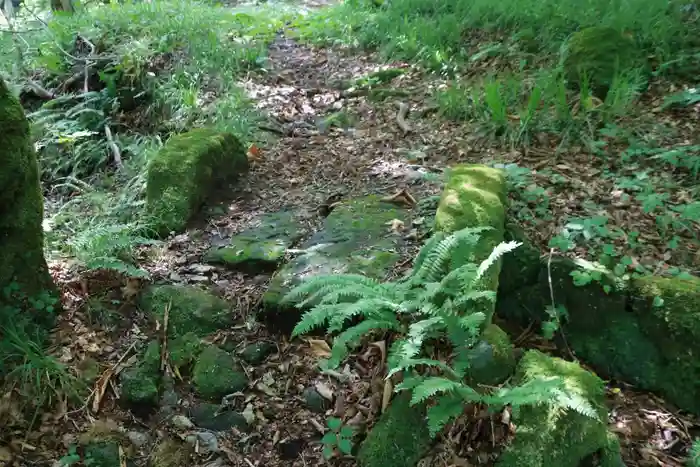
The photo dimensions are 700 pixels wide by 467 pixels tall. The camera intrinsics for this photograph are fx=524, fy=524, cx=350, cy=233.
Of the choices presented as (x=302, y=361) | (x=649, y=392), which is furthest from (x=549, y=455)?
(x=302, y=361)

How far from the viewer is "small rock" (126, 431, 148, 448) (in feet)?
9.18

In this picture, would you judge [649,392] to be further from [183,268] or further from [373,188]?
[183,268]

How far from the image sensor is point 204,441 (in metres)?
2.81

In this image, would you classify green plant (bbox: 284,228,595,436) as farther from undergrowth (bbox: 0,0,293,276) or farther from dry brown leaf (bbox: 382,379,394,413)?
undergrowth (bbox: 0,0,293,276)

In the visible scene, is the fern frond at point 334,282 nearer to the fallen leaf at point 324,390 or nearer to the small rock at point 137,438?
the fallen leaf at point 324,390

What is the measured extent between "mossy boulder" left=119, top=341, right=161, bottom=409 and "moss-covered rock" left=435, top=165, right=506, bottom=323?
1.85 metres

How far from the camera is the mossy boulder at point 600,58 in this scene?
5.44 meters

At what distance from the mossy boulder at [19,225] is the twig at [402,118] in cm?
369

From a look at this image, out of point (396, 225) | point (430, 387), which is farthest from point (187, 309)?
point (430, 387)

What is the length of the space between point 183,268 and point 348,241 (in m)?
1.24

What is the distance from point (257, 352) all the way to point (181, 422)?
59 cm

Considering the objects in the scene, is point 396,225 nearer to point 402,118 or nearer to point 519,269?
point 519,269

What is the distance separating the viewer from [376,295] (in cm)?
284

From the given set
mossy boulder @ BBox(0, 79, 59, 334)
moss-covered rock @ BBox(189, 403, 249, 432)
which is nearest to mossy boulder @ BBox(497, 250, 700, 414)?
moss-covered rock @ BBox(189, 403, 249, 432)
